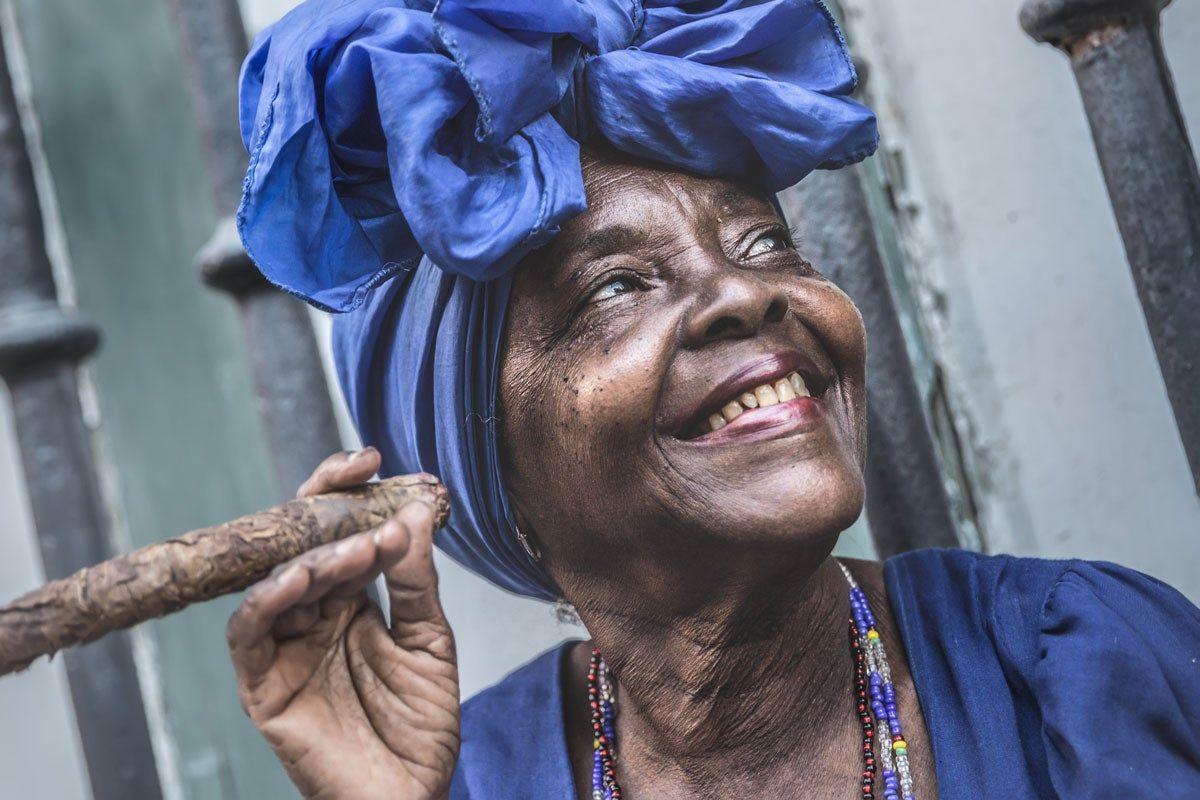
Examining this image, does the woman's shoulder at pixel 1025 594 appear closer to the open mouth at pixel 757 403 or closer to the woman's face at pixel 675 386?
the woman's face at pixel 675 386

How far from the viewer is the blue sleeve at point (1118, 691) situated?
1729 millimetres

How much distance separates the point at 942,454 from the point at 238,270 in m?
1.47

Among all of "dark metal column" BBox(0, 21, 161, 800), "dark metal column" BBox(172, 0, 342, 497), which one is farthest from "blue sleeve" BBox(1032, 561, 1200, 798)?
"dark metal column" BBox(0, 21, 161, 800)

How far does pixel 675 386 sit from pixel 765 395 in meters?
0.12

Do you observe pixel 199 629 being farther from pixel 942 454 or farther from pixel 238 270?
pixel 942 454

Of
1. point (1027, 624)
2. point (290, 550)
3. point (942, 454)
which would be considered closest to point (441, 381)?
point (290, 550)

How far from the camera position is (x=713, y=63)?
1948 millimetres

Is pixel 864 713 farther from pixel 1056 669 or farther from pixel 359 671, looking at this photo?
pixel 359 671

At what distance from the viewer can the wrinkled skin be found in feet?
5.83

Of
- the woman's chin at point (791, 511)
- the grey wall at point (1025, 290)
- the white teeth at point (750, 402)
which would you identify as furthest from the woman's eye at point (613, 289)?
the grey wall at point (1025, 290)

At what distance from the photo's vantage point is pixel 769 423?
183 centimetres

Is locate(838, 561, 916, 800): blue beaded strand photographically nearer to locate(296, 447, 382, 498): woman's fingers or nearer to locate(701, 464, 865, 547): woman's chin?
locate(701, 464, 865, 547): woman's chin

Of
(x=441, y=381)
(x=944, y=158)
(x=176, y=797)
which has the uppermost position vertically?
(x=944, y=158)

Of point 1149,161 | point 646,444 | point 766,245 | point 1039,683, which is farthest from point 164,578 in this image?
point 1149,161
